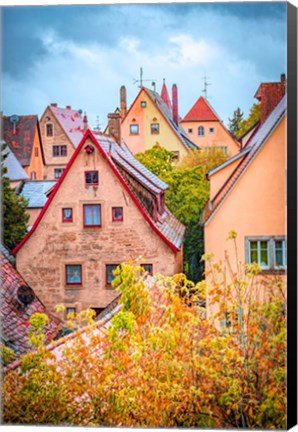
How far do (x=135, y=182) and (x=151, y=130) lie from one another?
42 centimetres

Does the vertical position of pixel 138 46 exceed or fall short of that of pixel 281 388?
it exceeds it

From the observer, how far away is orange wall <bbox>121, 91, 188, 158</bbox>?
24.3 feet

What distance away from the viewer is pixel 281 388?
6.96 metres

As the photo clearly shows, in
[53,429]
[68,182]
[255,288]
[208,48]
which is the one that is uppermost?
[208,48]

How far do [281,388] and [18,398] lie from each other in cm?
191

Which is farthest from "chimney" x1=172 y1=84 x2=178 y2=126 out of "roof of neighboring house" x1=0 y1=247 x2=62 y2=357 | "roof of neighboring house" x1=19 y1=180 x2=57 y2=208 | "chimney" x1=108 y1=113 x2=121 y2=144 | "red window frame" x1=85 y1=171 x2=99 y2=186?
"roof of neighboring house" x1=0 y1=247 x2=62 y2=357

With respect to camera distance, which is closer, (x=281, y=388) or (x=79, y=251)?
(x=281, y=388)

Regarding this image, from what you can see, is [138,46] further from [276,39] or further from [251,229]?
[251,229]

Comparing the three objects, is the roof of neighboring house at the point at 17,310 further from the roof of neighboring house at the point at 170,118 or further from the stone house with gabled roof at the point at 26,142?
the roof of neighboring house at the point at 170,118

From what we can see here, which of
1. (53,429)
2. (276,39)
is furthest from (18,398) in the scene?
(276,39)

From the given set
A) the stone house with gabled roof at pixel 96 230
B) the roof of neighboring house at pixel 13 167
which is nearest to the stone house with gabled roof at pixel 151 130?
the stone house with gabled roof at pixel 96 230

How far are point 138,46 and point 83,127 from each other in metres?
0.71

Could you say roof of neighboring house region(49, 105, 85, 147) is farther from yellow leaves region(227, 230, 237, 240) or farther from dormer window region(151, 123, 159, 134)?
yellow leaves region(227, 230, 237, 240)

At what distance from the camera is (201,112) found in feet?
23.8
